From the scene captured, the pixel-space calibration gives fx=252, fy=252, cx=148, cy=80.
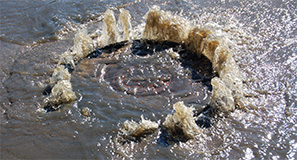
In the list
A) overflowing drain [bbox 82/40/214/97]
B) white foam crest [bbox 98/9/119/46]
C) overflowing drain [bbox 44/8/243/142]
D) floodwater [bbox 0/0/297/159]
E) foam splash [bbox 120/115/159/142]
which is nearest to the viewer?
floodwater [bbox 0/0/297/159]

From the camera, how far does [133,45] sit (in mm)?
6398

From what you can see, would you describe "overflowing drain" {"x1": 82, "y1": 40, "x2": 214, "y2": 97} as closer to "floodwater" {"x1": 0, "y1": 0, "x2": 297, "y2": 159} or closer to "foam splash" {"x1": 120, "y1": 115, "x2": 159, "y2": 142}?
"floodwater" {"x1": 0, "y1": 0, "x2": 297, "y2": 159}

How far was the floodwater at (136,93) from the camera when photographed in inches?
149

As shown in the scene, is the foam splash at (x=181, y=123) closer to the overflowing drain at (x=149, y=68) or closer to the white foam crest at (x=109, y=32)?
the overflowing drain at (x=149, y=68)

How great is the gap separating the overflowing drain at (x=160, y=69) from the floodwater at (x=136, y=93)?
58mm

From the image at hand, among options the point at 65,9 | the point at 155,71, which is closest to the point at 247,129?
the point at 155,71

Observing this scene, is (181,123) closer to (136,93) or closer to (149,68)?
(136,93)

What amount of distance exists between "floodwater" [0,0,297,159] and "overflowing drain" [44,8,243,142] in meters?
0.06

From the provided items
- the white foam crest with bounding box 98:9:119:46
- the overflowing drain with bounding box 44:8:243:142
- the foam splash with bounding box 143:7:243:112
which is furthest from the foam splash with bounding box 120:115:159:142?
the white foam crest with bounding box 98:9:119:46

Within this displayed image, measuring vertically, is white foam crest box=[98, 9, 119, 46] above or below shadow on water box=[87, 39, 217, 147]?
above

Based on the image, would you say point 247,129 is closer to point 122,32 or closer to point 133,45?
point 133,45

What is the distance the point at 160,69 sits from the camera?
18.1ft

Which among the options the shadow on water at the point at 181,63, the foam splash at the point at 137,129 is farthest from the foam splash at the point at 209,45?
the foam splash at the point at 137,129

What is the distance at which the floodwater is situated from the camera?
378cm
